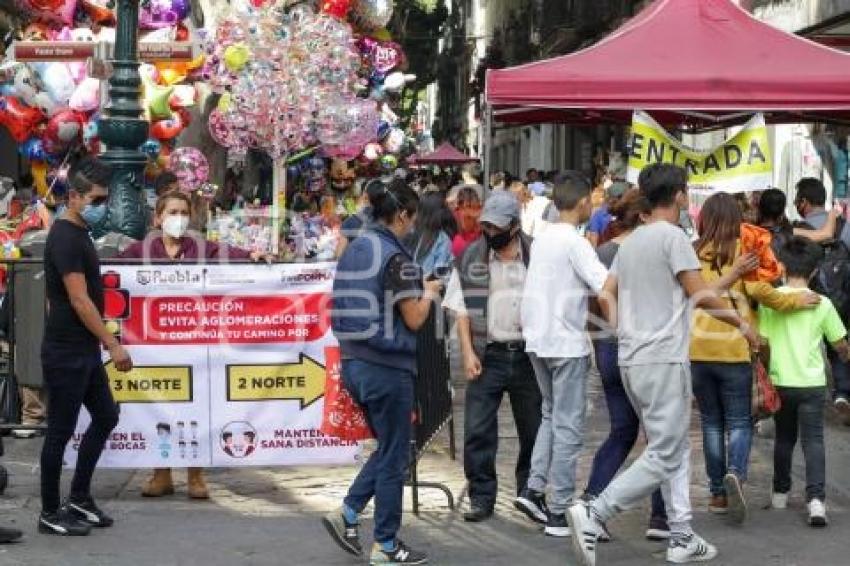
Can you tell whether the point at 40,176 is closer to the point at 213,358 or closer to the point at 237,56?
the point at 237,56

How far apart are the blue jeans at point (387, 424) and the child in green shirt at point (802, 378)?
2.30m

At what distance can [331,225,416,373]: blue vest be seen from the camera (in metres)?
6.75

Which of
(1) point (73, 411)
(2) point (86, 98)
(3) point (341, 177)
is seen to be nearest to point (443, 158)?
(3) point (341, 177)

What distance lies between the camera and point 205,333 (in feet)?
27.5

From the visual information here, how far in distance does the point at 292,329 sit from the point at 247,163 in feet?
35.8

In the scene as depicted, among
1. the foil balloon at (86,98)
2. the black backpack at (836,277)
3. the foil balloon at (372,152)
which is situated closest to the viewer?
the black backpack at (836,277)

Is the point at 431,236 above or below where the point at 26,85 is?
below

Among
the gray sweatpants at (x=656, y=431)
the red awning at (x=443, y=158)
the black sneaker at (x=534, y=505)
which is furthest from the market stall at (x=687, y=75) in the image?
the red awning at (x=443, y=158)

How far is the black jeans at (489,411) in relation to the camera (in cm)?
796

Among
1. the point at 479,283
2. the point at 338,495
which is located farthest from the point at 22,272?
the point at 479,283

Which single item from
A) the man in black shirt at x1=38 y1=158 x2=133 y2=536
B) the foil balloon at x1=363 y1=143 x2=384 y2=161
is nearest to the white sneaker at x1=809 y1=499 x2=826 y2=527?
the man in black shirt at x1=38 y1=158 x2=133 y2=536

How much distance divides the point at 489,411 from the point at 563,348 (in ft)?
2.35

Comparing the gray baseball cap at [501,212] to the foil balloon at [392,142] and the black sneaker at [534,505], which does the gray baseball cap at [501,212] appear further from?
the foil balloon at [392,142]

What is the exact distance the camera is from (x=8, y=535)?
286 inches
